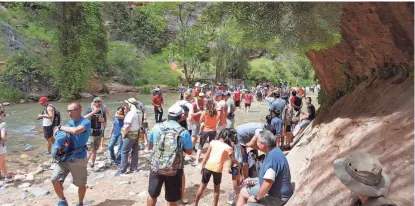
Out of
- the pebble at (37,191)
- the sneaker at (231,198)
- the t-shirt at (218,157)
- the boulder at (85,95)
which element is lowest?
the pebble at (37,191)

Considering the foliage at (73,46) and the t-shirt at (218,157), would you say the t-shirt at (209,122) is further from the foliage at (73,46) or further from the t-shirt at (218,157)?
the foliage at (73,46)

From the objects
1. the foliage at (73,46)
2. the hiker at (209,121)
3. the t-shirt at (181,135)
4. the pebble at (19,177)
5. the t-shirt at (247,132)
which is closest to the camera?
the t-shirt at (181,135)

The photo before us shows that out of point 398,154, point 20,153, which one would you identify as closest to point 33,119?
point 20,153

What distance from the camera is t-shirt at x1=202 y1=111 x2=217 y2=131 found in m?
7.47

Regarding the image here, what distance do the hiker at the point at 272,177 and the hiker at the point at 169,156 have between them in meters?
0.95

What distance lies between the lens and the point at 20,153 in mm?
9648

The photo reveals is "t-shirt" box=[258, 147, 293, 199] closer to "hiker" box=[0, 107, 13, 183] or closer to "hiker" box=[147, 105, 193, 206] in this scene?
"hiker" box=[147, 105, 193, 206]

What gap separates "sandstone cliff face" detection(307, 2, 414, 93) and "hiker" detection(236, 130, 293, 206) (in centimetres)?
208

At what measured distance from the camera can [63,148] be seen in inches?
188

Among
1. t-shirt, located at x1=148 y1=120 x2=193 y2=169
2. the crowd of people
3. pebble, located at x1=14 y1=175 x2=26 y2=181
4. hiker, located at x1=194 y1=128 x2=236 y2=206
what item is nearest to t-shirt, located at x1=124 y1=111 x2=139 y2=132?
the crowd of people

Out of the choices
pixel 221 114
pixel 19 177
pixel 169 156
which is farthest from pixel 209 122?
pixel 19 177

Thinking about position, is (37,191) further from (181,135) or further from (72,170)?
(181,135)

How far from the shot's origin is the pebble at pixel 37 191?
6318 millimetres

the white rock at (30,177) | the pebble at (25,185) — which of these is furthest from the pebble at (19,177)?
the pebble at (25,185)
